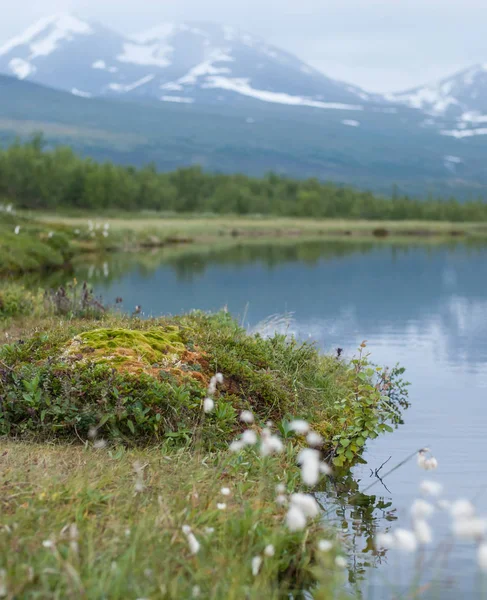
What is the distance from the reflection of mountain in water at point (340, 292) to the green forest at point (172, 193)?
51.1 m

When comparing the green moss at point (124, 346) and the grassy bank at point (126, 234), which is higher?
the green moss at point (124, 346)

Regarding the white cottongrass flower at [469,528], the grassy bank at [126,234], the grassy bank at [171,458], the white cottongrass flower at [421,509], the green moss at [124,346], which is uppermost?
the white cottongrass flower at [469,528]

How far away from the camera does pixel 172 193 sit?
14438 centimetres

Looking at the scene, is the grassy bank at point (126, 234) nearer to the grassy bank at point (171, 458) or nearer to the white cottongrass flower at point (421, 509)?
the grassy bank at point (171, 458)

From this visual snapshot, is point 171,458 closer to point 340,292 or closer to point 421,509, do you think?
point 421,509

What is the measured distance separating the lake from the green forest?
4311 centimetres

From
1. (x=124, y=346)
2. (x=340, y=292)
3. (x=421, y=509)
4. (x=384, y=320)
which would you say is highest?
(x=421, y=509)

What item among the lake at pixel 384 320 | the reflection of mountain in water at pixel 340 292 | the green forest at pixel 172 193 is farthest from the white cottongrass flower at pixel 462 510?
the green forest at pixel 172 193

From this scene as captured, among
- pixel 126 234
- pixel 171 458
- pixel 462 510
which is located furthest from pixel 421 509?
pixel 126 234

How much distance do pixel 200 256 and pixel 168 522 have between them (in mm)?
57362

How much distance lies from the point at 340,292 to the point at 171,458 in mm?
31831

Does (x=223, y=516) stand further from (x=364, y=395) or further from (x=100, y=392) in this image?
(x=364, y=395)

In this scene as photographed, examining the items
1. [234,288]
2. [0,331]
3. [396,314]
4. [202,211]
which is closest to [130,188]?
[202,211]

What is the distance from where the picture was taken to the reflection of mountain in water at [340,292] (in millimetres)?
27094
